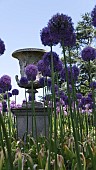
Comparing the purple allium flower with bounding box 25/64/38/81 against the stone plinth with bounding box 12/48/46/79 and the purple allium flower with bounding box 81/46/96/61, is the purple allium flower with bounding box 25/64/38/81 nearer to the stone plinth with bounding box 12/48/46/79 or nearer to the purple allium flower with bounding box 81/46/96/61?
the purple allium flower with bounding box 81/46/96/61

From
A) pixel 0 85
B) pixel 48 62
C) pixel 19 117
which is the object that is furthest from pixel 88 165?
pixel 19 117

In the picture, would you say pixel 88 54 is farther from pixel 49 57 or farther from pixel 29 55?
pixel 29 55

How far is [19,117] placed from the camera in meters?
7.68

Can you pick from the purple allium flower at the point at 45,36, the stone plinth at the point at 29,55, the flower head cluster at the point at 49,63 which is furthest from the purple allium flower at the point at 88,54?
the stone plinth at the point at 29,55

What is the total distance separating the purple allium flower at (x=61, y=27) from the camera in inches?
79.1

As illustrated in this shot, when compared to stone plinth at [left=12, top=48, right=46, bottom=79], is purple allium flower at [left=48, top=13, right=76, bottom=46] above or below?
below

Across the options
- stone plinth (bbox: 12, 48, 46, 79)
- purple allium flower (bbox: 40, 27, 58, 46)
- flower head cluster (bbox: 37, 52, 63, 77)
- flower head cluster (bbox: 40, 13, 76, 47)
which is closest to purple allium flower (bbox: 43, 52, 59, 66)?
flower head cluster (bbox: 37, 52, 63, 77)

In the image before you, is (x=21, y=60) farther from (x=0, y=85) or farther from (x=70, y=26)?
(x=70, y=26)

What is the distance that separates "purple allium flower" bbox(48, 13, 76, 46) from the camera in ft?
6.59

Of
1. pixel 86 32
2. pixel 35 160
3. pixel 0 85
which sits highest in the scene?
pixel 86 32

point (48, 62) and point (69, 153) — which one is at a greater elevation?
point (48, 62)

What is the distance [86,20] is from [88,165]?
99.0 ft

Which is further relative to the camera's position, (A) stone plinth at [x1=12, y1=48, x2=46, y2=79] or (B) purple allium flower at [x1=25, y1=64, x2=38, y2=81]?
(A) stone plinth at [x1=12, y1=48, x2=46, y2=79]

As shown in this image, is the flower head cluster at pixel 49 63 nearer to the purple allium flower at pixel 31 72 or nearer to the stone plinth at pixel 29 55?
the purple allium flower at pixel 31 72
